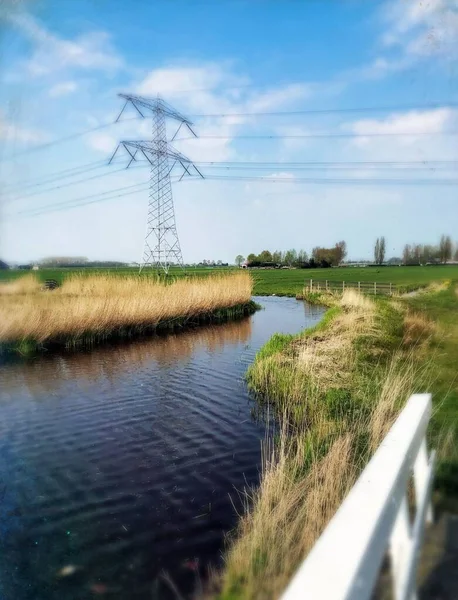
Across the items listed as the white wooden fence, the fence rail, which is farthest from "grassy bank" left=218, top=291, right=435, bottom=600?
the fence rail

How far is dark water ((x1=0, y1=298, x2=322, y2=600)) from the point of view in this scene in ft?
11.1

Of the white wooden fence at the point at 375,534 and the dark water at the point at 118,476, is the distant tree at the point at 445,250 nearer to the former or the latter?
the white wooden fence at the point at 375,534

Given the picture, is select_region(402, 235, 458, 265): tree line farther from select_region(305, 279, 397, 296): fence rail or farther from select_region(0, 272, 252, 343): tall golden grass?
select_region(305, 279, 397, 296): fence rail

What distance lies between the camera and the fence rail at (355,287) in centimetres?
2467

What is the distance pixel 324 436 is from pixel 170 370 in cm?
543

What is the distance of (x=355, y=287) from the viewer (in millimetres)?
27922

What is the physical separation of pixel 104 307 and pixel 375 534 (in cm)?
1387

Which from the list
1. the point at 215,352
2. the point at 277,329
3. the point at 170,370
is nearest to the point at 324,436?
the point at 170,370

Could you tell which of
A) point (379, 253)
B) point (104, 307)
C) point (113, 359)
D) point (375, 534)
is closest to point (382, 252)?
point (379, 253)

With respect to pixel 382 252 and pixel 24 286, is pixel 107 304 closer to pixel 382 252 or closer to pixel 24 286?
pixel 24 286

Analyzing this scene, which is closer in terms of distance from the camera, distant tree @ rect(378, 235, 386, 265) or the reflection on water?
distant tree @ rect(378, 235, 386, 265)

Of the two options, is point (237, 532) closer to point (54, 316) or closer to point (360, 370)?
point (360, 370)

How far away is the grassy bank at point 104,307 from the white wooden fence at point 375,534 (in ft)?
30.3

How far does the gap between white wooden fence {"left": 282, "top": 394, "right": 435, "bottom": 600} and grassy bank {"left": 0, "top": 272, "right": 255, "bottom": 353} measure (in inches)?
364
